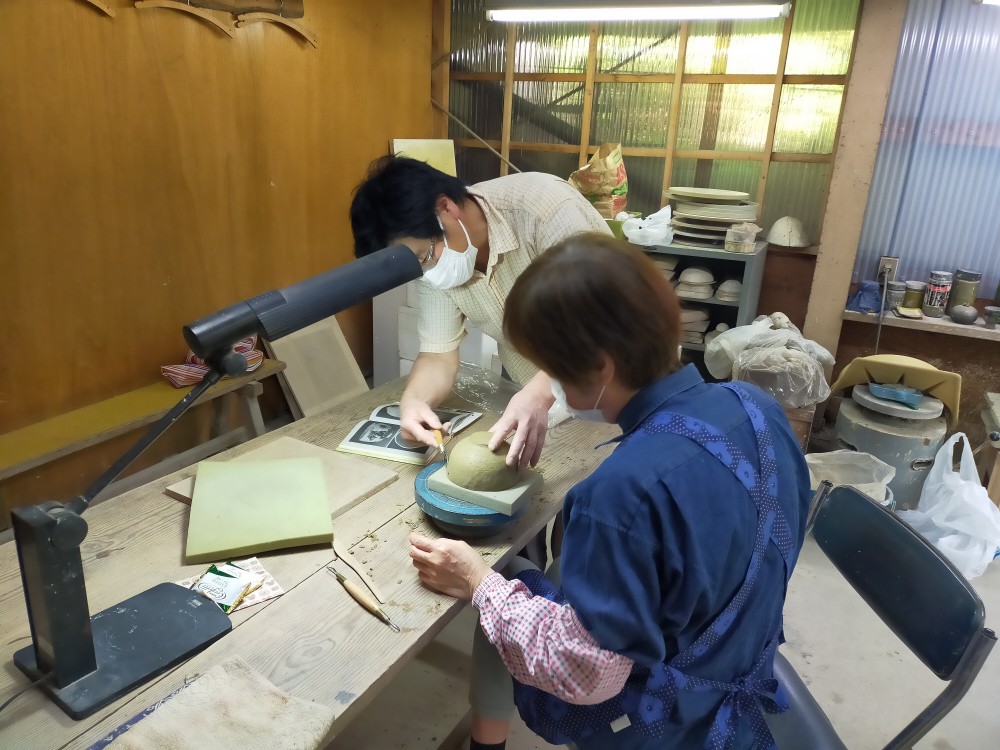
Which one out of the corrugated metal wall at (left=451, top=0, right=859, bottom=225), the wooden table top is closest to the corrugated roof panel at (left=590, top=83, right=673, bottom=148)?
the corrugated metal wall at (left=451, top=0, right=859, bottom=225)

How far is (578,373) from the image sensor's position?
3.33 feet

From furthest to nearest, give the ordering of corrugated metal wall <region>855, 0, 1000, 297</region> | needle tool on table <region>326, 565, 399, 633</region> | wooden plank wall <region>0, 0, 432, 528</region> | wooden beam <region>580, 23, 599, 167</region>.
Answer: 1. wooden beam <region>580, 23, 599, 167</region>
2. corrugated metal wall <region>855, 0, 1000, 297</region>
3. wooden plank wall <region>0, 0, 432, 528</region>
4. needle tool on table <region>326, 565, 399, 633</region>

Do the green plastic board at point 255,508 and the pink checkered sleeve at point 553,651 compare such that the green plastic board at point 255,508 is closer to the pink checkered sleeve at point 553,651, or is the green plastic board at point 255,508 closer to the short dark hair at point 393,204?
the pink checkered sleeve at point 553,651

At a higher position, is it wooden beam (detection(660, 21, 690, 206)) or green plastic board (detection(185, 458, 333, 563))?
wooden beam (detection(660, 21, 690, 206))

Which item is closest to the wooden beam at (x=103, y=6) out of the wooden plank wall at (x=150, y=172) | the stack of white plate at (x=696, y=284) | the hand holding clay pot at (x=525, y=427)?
the wooden plank wall at (x=150, y=172)

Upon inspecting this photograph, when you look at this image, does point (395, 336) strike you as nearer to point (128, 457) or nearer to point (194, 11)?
point (194, 11)

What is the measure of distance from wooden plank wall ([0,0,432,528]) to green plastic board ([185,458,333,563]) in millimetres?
1611

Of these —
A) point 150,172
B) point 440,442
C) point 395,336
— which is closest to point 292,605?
point 440,442

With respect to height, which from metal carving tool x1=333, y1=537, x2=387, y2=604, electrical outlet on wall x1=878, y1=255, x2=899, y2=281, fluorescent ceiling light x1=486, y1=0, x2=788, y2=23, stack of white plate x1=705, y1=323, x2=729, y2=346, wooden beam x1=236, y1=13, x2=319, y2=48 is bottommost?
stack of white plate x1=705, y1=323, x2=729, y2=346

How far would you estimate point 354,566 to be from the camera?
1.32 m

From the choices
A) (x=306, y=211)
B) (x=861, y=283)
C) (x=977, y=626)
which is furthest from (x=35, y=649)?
(x=861, y=283)

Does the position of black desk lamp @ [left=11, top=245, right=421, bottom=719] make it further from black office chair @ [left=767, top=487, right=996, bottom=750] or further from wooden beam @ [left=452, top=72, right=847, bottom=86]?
wooden beam @ [left=452, top=72, right=847, bottom=86]

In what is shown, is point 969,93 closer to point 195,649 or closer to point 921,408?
point 921,408

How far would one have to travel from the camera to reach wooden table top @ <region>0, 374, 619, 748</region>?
39.7 inches
